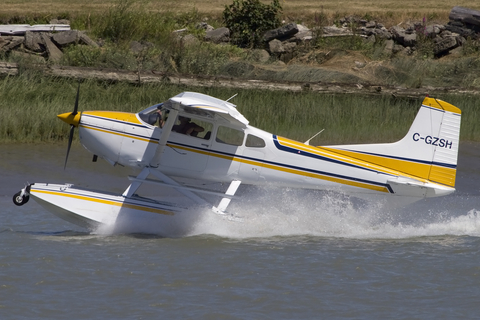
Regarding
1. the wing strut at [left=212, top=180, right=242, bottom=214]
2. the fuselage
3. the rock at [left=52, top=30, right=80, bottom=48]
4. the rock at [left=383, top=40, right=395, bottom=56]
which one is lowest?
the rock at [left=52, top=30, right=80, bottom=48]

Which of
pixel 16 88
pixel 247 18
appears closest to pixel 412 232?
pixel 16 88

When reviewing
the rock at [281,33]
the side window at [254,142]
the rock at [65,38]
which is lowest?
the rock at [65,38]

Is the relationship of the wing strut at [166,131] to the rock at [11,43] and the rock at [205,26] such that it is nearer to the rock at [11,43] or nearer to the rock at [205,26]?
the rock at [11,43]

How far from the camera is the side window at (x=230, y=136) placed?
966 cm

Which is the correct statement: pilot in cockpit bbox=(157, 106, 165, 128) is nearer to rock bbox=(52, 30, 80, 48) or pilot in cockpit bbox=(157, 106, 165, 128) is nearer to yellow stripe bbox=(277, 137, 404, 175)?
yellow stripe bbox=(277, 137, 404, 175)

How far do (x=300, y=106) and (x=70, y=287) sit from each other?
34.0 feet

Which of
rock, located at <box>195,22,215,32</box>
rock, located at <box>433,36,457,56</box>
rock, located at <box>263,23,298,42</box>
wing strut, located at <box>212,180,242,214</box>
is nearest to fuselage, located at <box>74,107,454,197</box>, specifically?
wing strut, located at <box>212,180,242,214</box>

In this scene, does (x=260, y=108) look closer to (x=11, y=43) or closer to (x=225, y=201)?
(x=225, y=201)

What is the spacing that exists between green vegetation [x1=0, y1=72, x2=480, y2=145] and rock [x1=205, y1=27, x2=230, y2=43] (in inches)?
328

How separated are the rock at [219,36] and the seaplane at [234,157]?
50.5ft

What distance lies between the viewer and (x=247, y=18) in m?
25.5

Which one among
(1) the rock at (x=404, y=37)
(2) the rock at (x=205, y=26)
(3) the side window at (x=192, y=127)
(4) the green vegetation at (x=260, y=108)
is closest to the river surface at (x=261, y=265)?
(3) the side window at (x=192, y=127)

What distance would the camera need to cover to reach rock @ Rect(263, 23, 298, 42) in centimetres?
2439

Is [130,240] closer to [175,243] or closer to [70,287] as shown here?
[175,243]
